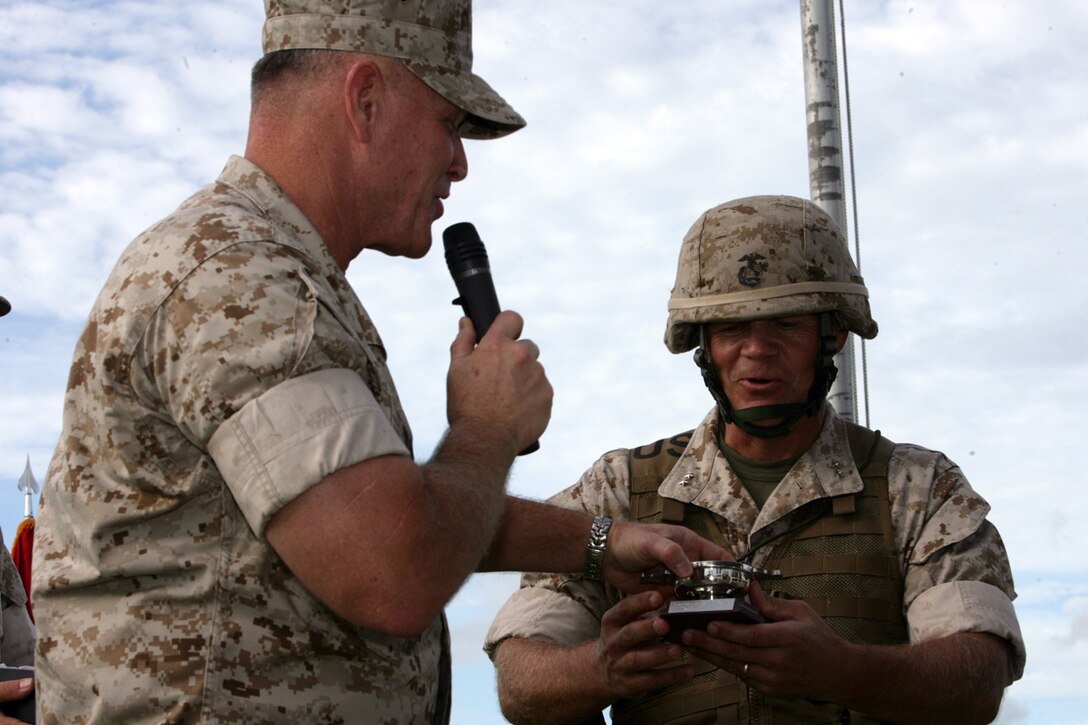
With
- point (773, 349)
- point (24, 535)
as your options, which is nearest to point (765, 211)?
point (773, 349)

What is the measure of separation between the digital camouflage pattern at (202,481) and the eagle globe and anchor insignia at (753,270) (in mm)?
2528

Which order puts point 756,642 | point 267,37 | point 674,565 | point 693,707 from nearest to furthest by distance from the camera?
1. point 267,37
2. point 674,565
3. point 756,642
4. point 693,707

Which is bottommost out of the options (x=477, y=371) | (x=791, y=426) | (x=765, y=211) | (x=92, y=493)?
(x=92, y=493)

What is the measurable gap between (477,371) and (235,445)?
647 millimetres

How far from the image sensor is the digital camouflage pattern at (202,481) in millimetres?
2465

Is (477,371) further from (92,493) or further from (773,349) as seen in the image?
(773,349)

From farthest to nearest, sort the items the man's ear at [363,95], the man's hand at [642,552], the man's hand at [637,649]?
the man's hand at [637,649] < the man's hand at [642,552] < the man's ear at [363,95]

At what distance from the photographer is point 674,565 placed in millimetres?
3715

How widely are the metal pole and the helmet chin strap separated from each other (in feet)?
10.0

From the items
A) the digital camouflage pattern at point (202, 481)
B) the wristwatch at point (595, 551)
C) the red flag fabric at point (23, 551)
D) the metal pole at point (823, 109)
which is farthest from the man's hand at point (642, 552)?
the red flag fabric at point (23, 551)

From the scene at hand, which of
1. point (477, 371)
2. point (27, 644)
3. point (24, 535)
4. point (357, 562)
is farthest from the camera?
point (24, 535)

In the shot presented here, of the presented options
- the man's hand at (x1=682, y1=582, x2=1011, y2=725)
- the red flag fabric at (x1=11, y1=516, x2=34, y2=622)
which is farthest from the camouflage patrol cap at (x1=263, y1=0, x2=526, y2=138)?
the red flag fabric at (x1=11, y1=516, x2=34, y2=622)

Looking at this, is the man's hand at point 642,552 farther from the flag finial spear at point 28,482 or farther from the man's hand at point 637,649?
the flag finial spear at point 28,482

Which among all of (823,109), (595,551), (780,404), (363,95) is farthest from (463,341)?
(823,109)
